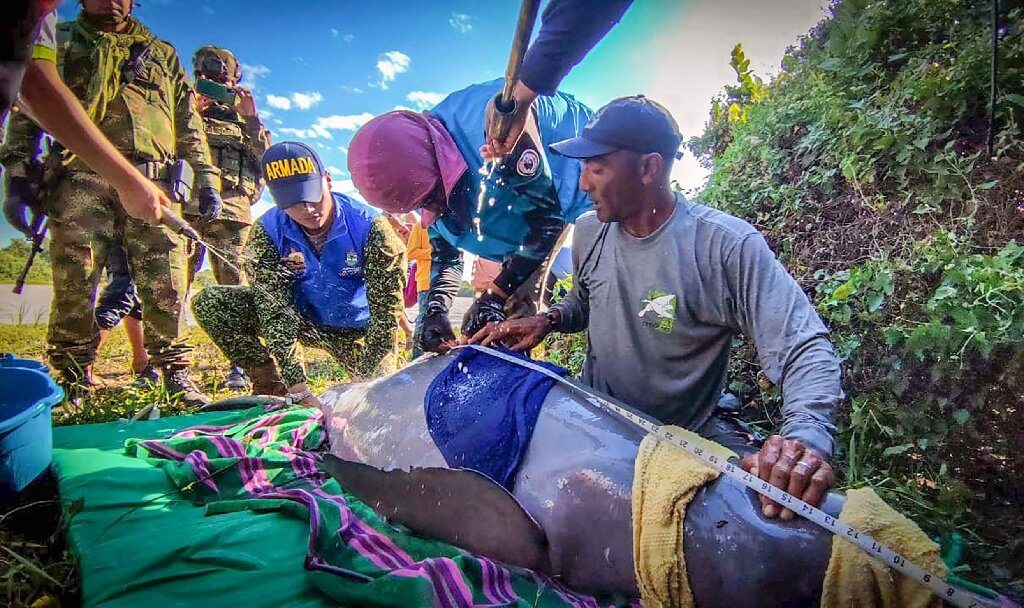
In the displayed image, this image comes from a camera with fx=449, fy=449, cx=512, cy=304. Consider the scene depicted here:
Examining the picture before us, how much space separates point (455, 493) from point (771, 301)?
132 centimetres

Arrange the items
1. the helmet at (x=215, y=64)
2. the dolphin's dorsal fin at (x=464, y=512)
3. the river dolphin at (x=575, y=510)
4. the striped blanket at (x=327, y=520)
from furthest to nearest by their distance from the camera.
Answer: the helmet at (x=215, y=64), the dolphin's dorsal fin at (x=464, y=512), the striped blanket at (x=327, y=520), the river dolphin at (x=575, y=510)

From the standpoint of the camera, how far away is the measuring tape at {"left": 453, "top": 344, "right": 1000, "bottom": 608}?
0.92 meters

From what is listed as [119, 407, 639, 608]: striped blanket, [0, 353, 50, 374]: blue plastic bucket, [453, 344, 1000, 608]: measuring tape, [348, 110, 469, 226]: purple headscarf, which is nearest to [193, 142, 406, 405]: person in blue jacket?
[348, 110, 469, 226]: purple headscarf

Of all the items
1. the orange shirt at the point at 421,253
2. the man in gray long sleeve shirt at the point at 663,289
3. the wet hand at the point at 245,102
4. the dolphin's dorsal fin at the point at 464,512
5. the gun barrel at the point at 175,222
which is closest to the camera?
the dolphin's dorsal fin at the point at 464,512

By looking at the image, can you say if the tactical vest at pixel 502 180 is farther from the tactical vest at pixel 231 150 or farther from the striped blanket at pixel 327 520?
the tactical vest at pixel 231 150

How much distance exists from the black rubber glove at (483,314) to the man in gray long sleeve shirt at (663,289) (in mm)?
304

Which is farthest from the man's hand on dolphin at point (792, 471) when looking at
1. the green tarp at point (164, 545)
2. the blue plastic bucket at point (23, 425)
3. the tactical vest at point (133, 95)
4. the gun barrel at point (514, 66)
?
the tactical vest at point (133, 95)

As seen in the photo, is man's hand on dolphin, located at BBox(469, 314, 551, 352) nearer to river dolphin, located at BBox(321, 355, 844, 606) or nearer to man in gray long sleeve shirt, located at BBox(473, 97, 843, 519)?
man in gray long sleeve shirt, located at BBox(473, 97, 843, 519)

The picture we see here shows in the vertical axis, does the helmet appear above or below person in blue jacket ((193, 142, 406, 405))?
above

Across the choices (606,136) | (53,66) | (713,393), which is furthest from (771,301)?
(53,66)

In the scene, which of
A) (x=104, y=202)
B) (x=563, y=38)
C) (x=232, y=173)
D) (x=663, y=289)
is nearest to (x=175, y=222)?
(x=104, y=202)

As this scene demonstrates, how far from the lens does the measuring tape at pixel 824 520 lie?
3.01 feet

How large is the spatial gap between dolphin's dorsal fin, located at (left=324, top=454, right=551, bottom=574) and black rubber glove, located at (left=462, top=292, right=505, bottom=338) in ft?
3.08

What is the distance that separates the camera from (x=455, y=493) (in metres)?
1.49
